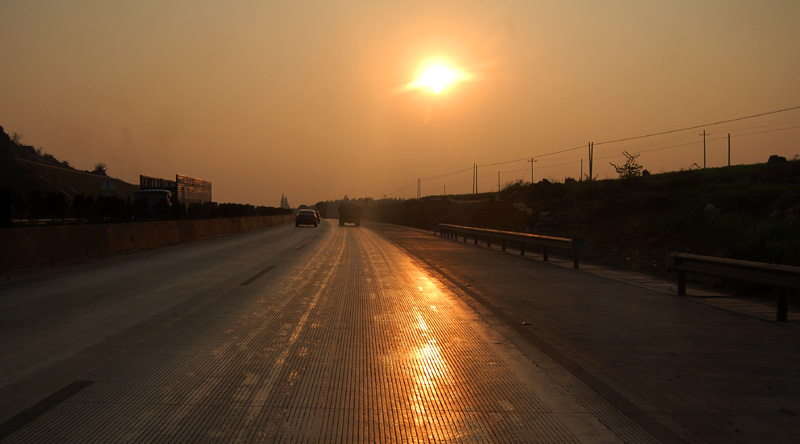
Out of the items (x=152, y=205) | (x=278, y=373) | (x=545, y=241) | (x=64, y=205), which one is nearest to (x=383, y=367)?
(x=278, y=373)

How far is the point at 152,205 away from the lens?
102 feet

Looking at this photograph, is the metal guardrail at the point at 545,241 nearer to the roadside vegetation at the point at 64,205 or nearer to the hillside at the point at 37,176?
the roadside vegetation at the point at 64,205

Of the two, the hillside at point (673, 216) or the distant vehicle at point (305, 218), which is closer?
the hillside at point (673, 216)

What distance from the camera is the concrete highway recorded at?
4.35 meters

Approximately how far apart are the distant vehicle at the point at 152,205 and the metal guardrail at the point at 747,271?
22349 mm

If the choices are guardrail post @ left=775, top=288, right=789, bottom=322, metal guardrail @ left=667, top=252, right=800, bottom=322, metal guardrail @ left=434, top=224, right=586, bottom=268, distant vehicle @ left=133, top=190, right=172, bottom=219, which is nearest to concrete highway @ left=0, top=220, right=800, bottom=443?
guardrail post @ left=775, top=288, right=789, bottom=322

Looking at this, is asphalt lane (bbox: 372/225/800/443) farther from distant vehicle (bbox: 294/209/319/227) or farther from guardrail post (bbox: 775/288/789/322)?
distant vehicle (bbox: 294/209/319/227)

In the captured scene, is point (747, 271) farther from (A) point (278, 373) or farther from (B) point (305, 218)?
(B) point (305, 218)

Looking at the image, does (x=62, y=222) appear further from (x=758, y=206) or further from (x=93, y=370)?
(x=758, y=206)

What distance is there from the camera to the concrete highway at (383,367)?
4.35 m

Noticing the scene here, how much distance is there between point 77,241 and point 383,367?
15.0 m

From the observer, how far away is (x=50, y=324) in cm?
800

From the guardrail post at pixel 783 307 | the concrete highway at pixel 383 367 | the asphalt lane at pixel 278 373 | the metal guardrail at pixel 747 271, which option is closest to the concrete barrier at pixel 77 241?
the concrete highway at pixel 383 367

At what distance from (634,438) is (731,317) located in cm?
612
